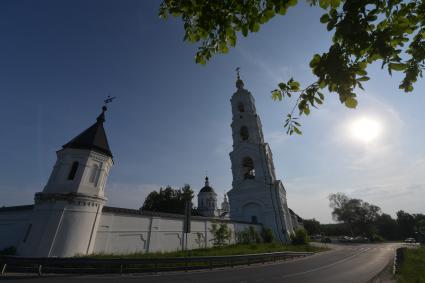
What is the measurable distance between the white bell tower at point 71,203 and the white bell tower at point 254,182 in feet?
69.5

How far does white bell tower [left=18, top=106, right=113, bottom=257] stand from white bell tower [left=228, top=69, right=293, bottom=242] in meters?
21.2

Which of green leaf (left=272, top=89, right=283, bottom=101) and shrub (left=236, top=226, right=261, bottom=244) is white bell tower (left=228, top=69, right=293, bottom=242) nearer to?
shrub (left=236, top=226, right=261, bottom=244)

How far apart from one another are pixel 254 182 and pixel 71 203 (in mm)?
24207

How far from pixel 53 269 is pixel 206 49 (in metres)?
13.2

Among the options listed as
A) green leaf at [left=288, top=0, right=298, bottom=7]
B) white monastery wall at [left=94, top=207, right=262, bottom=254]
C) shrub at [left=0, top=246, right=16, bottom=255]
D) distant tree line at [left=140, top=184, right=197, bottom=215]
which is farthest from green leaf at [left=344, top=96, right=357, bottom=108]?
distant tree line at [left=140, top=184, right=197, bottom=215]

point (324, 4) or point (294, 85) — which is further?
point (294, 85)

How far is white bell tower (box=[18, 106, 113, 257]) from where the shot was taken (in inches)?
518

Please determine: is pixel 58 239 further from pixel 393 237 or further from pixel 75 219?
pixel 393 237

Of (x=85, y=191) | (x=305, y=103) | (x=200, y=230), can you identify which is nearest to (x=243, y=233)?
(x=200, y=230)

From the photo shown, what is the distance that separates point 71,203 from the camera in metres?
14.2

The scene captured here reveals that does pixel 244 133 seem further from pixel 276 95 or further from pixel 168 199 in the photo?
pixel 276 95

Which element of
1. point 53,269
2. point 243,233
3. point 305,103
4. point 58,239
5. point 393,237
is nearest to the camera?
point 305,103

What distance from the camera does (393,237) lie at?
69.7 m

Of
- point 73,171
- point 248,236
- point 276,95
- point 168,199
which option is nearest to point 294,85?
point 276,95
